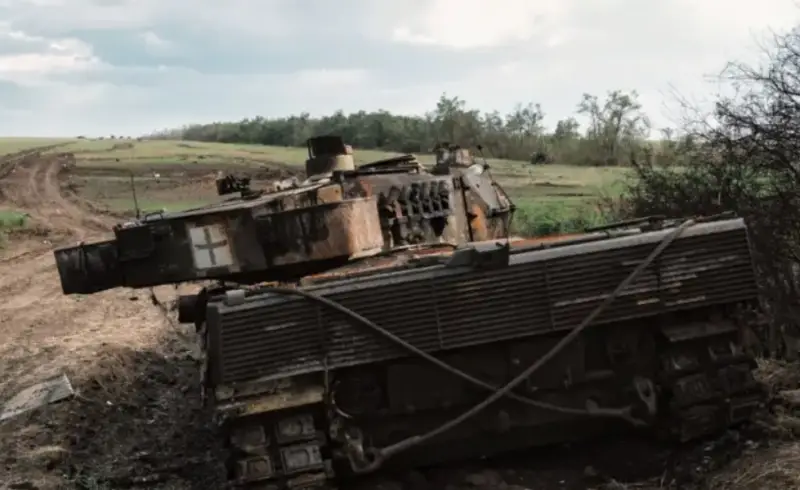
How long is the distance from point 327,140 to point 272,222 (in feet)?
8.22

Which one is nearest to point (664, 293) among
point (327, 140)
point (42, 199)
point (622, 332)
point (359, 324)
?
point (622, 332)

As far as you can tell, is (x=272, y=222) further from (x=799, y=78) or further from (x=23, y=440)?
(x=799, y=78)

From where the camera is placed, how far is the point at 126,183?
40375mm

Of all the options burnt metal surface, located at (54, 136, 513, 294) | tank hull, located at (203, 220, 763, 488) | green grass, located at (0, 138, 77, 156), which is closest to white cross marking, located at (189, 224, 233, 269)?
burnt metal surface, located at (54, 136, 513, 294)

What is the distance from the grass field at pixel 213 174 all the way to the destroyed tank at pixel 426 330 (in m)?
8.88

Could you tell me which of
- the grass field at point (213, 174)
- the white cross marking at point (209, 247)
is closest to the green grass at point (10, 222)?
the grass field at point (213, 174)

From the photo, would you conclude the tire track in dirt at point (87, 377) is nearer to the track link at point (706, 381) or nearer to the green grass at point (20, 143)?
the track link at point (706, 381)

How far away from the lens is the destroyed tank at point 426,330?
19.9ft

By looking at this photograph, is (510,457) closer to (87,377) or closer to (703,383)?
(703,383)

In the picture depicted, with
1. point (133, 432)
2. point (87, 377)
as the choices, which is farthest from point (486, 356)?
point (87, 377)

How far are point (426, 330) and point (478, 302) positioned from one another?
37cm

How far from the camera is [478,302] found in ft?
20.6

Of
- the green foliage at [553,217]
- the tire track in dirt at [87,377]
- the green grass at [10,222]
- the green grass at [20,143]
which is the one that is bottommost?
the green foliage at [553,217]

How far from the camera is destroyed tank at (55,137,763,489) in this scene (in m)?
6.06
